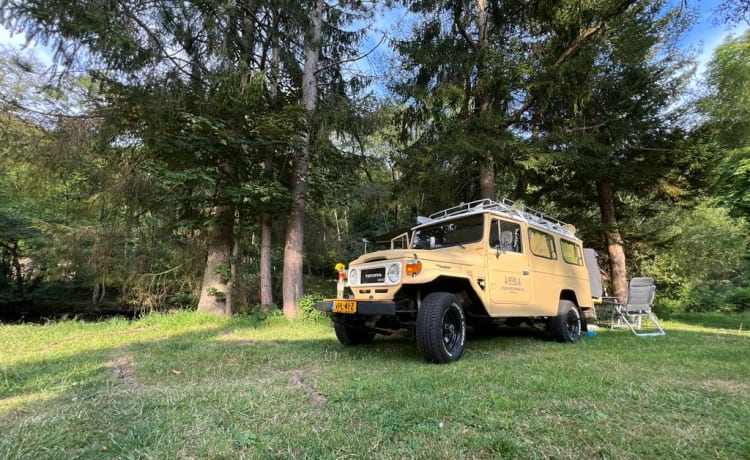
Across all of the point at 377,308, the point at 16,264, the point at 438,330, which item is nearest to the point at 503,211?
the point at 438,330

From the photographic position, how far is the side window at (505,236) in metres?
5.76

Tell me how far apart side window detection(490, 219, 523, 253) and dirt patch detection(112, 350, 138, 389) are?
4776 millimetres

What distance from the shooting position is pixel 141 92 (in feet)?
26.2

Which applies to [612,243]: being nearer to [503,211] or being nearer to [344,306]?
[503,211]

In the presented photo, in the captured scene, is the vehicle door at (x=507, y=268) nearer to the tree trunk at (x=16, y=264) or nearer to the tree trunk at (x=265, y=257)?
the tree trunk at (x=265, y=257)

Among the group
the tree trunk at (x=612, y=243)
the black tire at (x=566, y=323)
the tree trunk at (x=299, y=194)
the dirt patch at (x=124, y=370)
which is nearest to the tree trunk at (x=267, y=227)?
the tree trunk at (x=299, y=194)

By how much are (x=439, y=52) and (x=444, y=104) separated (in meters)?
1.39

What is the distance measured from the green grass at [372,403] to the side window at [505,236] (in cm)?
156

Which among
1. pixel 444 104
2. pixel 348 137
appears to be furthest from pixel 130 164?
pixel 444 104

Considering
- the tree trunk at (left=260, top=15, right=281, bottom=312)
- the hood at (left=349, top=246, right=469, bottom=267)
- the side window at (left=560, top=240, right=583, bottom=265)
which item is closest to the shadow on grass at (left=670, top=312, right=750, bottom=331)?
the side window at (left=560, top=240, right=583, bottom=265)

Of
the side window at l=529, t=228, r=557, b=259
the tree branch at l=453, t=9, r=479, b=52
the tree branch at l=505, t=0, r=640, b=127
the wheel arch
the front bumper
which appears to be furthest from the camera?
the tree branch at l=453, t=9, r=479, b=52

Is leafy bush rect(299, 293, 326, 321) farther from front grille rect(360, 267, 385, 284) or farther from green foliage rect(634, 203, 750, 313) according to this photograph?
green foliage rect(634, 203, 750, 313)

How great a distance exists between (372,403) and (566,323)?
519cm

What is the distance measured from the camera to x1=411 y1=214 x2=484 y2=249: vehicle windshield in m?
5.87
